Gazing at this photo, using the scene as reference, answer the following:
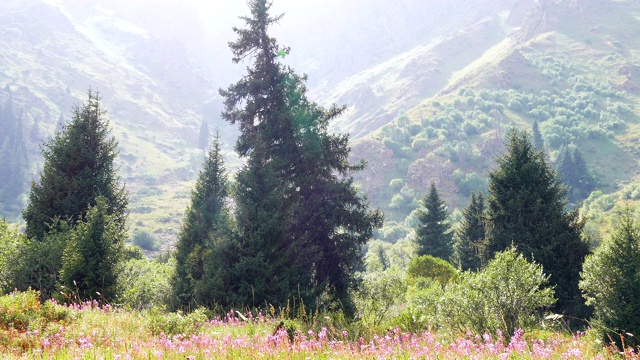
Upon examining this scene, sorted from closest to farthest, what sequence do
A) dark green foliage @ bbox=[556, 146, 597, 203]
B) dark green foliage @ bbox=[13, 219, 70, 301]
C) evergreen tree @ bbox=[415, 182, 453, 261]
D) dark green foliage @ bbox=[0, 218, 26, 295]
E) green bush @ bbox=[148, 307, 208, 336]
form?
1. green bush @ bbox=[148, 307, 208, 336]
2. dark green foliage @ bbox=[13, 219, 70, 301]
3. dark green foliage @ bbox=[0, 218, 26, 295]
4. evergreen tree @ bbox=[415, 182, 453, 261]
5. dark green foliage @ bbox=[556, 146, 597, 203]

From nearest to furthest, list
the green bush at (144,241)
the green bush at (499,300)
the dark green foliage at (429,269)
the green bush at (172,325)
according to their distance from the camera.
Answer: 1. the green bush at (172,325)
2. the green bush at (499,300)
3. the dark green foliage at (429,269)
4. the green bush at (144,241)

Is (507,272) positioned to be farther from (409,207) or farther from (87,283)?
(409,207)

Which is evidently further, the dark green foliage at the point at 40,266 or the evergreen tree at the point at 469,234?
the evergreen tree at the point at 469,234

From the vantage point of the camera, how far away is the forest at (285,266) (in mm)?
6980

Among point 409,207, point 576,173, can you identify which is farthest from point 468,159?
point 576,173

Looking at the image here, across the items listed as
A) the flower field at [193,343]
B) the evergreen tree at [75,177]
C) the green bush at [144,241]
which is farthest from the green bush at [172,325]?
the green bush at [144,241]

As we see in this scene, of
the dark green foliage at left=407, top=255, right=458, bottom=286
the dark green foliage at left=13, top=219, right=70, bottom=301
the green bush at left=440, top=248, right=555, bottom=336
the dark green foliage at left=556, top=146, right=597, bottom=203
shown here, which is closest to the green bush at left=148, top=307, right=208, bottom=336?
the green bush at left=440, top=248, right=555, bottom=336

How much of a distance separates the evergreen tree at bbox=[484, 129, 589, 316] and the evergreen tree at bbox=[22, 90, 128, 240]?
19.4 m

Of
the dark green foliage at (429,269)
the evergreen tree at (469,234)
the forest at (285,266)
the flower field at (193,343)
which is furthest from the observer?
the evergreen tree at (469,234)

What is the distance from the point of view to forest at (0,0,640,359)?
22.9 feet

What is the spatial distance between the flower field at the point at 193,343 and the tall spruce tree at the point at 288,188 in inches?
256

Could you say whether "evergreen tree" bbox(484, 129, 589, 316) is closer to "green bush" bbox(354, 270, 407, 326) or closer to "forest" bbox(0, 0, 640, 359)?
"forest" bbox(0, 0, 640, 359)

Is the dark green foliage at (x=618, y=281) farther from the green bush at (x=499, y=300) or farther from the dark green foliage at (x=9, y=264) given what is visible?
the dark green foliage at (x=9, y=264)

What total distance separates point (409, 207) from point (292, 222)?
16906cm
